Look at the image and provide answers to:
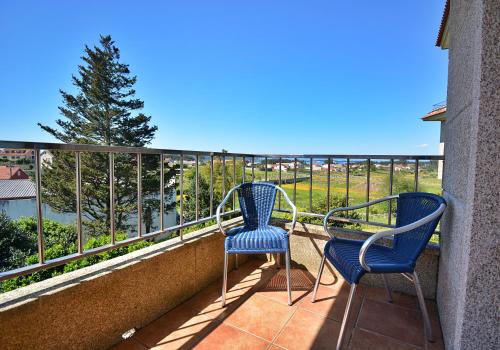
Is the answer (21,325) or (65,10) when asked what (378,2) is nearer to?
(21,325)

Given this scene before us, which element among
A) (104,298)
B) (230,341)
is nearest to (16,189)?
(104,298)

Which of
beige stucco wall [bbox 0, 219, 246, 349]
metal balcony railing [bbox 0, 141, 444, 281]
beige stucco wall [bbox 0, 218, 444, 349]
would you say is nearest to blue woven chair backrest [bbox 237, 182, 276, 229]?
metal balcony railing [bbox 0, 141, 444, 281]

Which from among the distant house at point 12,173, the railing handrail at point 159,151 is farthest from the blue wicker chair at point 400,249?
the distant house at point 12,173

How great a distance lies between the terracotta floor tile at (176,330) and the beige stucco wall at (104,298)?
75 mm

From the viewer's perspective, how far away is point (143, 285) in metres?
1.77

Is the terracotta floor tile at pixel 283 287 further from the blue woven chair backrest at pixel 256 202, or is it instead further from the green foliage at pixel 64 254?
the green foliage at pixel 64 254

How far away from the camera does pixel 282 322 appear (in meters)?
1.83

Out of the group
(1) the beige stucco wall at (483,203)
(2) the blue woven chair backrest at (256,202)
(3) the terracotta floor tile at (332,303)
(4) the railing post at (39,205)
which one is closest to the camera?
(1) the beige stucco wall at (483,203)

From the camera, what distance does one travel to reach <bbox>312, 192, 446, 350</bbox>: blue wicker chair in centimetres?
146

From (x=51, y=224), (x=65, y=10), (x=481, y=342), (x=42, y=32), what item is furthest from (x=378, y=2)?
(x=42, y=32)

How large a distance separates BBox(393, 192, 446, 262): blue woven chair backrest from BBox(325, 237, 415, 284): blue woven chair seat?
0.07m

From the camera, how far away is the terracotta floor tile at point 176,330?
1.62 meters

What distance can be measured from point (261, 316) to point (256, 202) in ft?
3.49

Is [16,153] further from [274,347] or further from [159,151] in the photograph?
[274,347]
